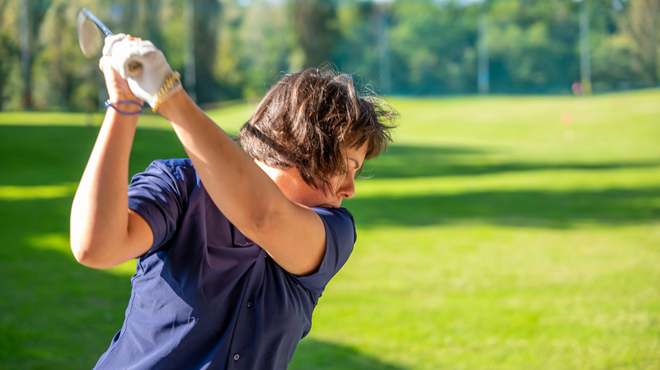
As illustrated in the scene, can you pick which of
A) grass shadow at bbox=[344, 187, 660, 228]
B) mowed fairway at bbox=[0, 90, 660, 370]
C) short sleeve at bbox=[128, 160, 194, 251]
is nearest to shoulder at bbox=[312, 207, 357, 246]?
short sleeve at bbox=[128, 160, 194, 251]

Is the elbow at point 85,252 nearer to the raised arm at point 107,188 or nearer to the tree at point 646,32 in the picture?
the raised arm at point 107,188

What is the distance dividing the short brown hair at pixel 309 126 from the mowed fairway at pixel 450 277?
2308 mm

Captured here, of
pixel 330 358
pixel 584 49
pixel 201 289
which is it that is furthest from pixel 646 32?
pixel 201 289

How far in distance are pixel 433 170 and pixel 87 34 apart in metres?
17.8

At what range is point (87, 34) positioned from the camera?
1320mm

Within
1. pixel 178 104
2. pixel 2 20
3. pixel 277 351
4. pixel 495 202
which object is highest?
pixel 2 20

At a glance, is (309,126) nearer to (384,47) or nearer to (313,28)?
(313,28)

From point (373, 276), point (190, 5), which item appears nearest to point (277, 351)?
point (373, 276)

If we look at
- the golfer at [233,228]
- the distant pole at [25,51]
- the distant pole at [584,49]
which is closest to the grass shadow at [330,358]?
the golfer at [233,228]

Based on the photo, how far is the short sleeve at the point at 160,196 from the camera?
3.92 feet

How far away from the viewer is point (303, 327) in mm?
1543

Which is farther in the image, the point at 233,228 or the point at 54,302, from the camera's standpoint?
the point at 54,302

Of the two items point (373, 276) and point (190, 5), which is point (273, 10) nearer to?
point (190, 5)

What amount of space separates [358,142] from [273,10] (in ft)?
130
